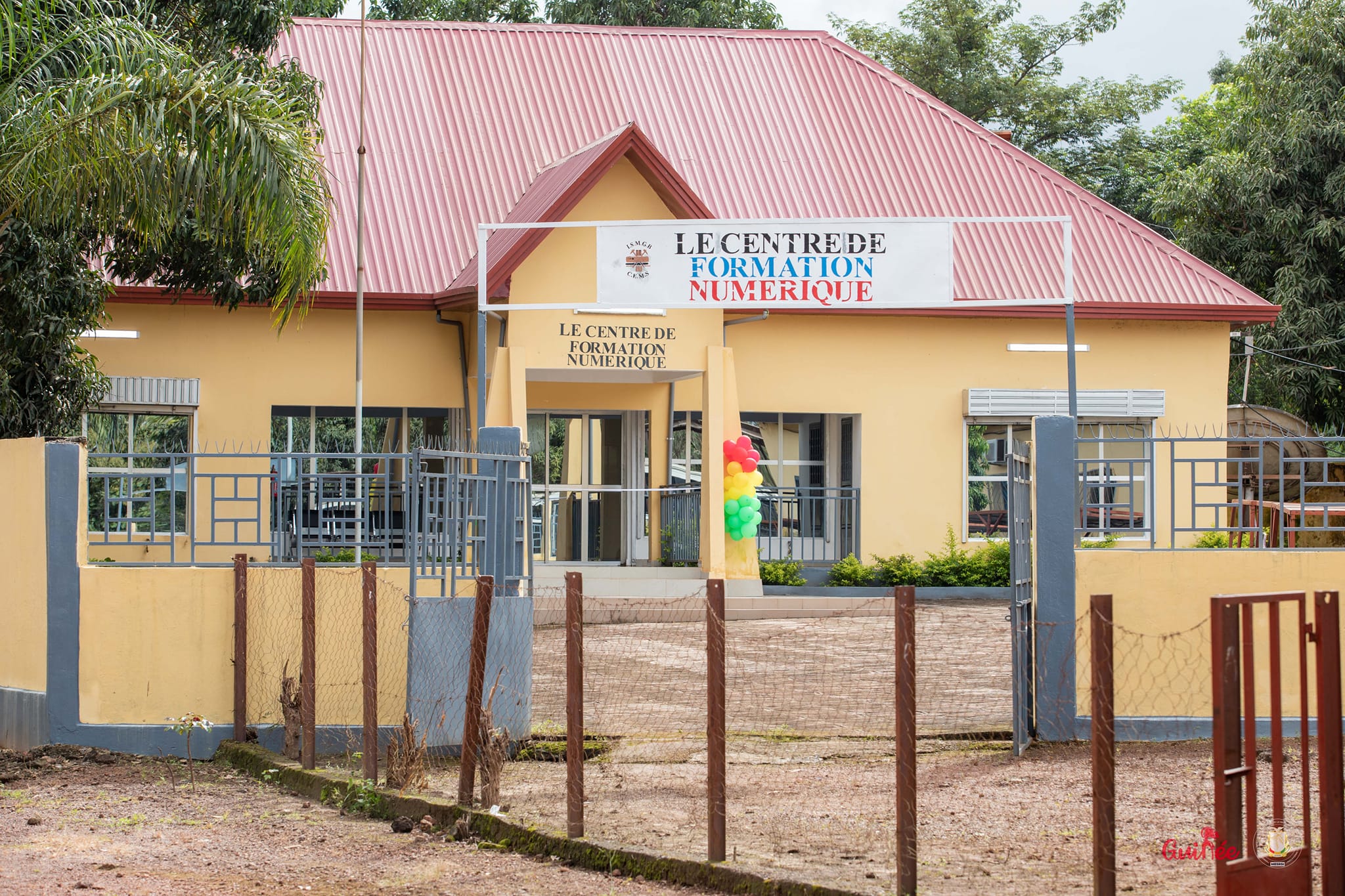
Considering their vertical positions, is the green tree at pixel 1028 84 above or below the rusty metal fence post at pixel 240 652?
above

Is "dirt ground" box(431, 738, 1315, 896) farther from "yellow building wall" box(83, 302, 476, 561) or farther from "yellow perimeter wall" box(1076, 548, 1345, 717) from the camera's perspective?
"yellow building wall" box(83, 302, 476, 561)

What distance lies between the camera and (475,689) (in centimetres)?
671

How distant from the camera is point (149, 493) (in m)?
8.82

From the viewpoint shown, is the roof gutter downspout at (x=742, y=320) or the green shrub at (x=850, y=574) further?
the green shrub at (x=850, y=574)

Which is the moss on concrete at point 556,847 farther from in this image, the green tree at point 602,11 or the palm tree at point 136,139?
the green tree at point 602,11

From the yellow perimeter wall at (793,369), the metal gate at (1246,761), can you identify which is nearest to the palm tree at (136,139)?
the yellow perimeter wall at (793,369)

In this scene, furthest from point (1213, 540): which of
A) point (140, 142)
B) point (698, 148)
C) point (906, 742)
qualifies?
point (140, 142)

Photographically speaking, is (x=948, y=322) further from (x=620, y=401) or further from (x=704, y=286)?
(x=704, y=286)

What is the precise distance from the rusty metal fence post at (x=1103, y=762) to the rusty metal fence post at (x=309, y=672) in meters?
4.76

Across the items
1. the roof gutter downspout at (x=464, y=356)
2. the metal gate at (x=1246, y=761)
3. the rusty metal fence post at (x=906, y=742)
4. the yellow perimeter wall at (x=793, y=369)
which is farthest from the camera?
the roof gutter downspout at (x=464, y=356)

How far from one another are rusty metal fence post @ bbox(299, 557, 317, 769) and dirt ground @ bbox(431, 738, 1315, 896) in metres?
0.78

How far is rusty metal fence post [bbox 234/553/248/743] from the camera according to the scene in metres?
8.54

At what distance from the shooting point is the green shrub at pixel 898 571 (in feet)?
58.0

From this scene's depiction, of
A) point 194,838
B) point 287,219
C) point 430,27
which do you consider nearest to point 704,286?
point 287,219
